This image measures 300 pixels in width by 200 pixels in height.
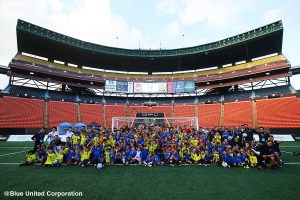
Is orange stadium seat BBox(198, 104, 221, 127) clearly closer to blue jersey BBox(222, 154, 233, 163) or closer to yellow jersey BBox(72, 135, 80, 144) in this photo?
blue jersey BBox(222, 154, 233, 163)

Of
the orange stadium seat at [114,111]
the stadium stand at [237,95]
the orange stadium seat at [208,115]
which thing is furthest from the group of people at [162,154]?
the stadium stand at [237,95]

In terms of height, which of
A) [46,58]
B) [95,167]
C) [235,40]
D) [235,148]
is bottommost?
[95,167]

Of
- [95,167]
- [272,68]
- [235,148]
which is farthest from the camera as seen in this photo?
[272,68]

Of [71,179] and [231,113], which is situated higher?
[231,113]

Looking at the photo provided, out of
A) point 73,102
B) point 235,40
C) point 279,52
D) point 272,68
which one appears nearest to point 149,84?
point 73,102

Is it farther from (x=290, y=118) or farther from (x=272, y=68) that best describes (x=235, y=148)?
(x=272, y=68)

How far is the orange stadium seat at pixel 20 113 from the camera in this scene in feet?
87.7

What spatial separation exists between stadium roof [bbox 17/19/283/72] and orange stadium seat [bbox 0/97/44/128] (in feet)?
34.9

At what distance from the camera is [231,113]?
3381cm

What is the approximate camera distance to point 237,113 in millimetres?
33125

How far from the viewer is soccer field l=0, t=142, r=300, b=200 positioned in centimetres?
561

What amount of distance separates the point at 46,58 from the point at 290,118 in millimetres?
45731

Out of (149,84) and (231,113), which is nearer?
(231,113)

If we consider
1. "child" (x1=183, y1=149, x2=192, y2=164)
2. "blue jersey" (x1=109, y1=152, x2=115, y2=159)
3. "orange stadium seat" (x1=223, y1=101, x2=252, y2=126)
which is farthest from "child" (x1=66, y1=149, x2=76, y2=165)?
"orange stadium seat" (x1=223, y1=101, x2=252, y2=126)
